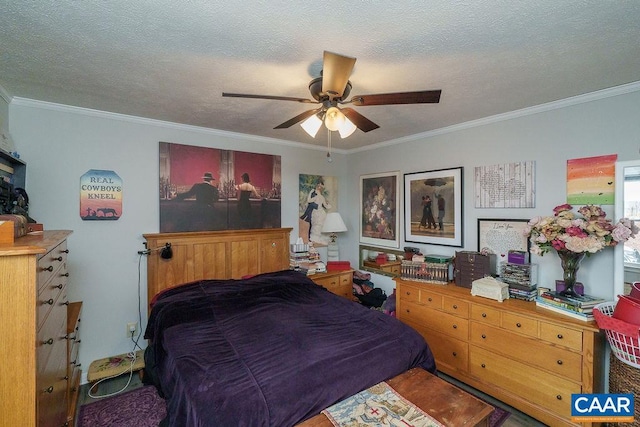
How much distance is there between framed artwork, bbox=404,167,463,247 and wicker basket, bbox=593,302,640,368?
1350mm

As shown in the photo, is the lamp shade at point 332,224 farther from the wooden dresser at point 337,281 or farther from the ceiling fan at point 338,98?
the ceiling fan at point 338,98

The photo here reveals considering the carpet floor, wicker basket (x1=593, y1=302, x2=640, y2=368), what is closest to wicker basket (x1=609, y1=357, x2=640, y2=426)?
wicker basket (x1=593, y1=302, x2=640, y2=368)

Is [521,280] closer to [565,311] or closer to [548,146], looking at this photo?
[565,311]

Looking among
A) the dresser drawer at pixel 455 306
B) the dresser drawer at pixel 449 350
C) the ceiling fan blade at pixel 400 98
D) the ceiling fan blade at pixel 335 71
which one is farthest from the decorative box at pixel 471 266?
the ceiling fan blade at pixel 335 71

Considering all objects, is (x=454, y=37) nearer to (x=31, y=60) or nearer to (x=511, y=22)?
(x=511, y=22)

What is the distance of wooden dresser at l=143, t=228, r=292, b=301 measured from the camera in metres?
2.84

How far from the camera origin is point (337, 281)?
12.1 feet

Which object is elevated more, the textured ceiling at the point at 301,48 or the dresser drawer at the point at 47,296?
the textured ceiling at the point at 301,48

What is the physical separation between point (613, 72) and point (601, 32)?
2.10 ft

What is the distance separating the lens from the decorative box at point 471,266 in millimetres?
2580

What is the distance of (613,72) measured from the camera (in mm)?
1825

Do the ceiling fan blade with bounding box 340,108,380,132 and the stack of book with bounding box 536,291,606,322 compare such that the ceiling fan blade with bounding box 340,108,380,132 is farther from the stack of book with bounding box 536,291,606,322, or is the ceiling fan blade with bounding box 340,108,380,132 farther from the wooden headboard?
the wooden headboard

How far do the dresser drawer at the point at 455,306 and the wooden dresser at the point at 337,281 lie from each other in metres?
1.40

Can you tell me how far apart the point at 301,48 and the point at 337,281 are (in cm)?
282
